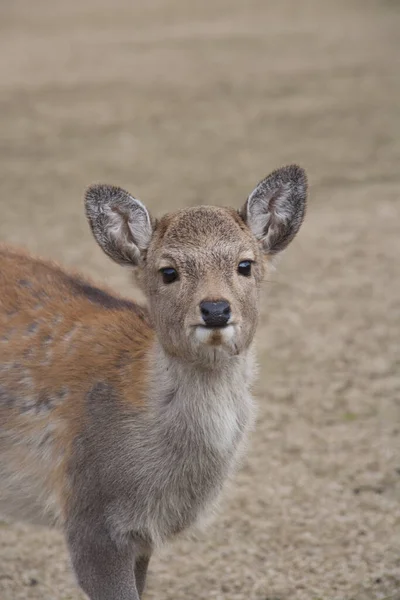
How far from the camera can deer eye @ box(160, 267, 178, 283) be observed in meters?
4.86

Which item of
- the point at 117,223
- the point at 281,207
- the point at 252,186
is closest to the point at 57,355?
the point at 117,223

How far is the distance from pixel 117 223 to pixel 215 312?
995 millimetres

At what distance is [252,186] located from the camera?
1273cm

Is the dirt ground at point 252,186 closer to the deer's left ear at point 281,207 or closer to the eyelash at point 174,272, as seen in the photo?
the deer's left ear at point 281,207

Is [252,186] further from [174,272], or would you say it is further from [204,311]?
[204,311]

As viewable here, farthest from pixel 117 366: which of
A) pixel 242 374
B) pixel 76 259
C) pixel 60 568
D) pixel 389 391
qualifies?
pixel 76 259

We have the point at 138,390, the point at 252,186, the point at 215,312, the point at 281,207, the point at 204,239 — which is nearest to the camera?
the point at 215,312

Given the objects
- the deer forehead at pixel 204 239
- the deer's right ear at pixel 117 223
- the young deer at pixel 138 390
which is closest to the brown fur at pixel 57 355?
the young deer at pixel 138 390

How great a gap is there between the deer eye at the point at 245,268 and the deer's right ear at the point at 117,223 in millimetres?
562

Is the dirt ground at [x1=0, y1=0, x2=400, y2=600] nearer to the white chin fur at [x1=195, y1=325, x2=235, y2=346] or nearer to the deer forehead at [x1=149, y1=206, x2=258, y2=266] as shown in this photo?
the deer forehead at [x1=149, y1=206, x2=258, y2=266]

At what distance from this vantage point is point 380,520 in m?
6.48

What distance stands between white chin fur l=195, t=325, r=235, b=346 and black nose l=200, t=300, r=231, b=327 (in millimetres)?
24

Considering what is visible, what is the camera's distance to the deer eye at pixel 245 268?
4.88 metres

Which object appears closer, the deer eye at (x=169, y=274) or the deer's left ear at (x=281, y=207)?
the deer eye at (x=169, y=274)
